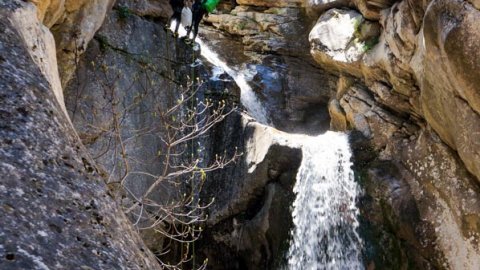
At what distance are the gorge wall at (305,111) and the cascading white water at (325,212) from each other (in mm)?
227

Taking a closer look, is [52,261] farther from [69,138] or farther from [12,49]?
[12,49]

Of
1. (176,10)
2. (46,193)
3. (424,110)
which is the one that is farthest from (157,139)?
(46,193)

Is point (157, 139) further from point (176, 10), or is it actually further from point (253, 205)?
point (176, 10)

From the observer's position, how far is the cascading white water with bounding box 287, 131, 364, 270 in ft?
31.7

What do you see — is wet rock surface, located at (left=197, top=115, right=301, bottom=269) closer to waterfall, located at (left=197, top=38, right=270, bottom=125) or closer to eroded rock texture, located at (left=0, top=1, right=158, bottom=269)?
waterfall, located at (left=197, top=38, right=270, bottom=125)

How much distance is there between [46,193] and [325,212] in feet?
28.2

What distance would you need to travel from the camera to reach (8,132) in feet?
6.88

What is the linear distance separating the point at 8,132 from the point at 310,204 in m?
8.51

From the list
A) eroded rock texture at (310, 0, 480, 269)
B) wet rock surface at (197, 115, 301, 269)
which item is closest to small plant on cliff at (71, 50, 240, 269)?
wet rock surface at (197, 115, 301, 269)

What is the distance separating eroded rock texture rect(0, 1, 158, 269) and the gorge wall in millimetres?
139

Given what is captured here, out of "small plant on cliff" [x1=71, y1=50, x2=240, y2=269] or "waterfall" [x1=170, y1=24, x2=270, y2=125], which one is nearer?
"small plant on cliff" [x1=71, y1=50, x2=240, y2=269]

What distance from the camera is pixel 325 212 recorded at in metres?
10.0

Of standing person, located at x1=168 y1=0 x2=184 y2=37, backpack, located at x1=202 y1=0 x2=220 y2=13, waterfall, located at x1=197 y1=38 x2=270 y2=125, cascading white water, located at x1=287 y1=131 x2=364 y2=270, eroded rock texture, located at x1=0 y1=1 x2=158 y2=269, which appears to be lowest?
eroded rock texture, located at x1=0 y1=1 x2=158 y2=269

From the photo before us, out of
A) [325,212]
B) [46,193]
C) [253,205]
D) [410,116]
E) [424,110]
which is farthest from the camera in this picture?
[253,205]
